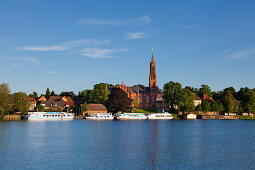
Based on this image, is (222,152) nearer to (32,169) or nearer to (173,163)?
(173,163)

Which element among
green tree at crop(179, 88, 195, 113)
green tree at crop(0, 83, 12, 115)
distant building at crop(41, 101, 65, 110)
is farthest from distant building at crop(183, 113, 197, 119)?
green tree at crop(0, 83, 12, 115)

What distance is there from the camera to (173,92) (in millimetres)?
186000

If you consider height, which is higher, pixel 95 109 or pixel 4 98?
pixel 4 98

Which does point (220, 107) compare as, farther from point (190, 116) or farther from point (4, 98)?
point (4, 98)

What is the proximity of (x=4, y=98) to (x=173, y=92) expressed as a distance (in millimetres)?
98166

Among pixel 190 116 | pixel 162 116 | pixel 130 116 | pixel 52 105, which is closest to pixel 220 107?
pixel 190 116

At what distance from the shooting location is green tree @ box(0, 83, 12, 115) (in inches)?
5433

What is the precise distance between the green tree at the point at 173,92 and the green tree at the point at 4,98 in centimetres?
9185

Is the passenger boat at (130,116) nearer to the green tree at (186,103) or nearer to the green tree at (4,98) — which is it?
the green tree at (186,103)

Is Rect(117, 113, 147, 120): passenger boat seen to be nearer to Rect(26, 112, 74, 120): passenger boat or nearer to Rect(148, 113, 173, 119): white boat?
Rect(148, 113, 173, 119): white boat

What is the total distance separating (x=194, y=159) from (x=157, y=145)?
601 inches

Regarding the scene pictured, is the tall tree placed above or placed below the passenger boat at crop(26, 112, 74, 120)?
above

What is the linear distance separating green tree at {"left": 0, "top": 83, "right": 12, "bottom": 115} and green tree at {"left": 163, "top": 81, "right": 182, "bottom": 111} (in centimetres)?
9185

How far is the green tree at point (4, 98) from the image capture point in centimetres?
13800
